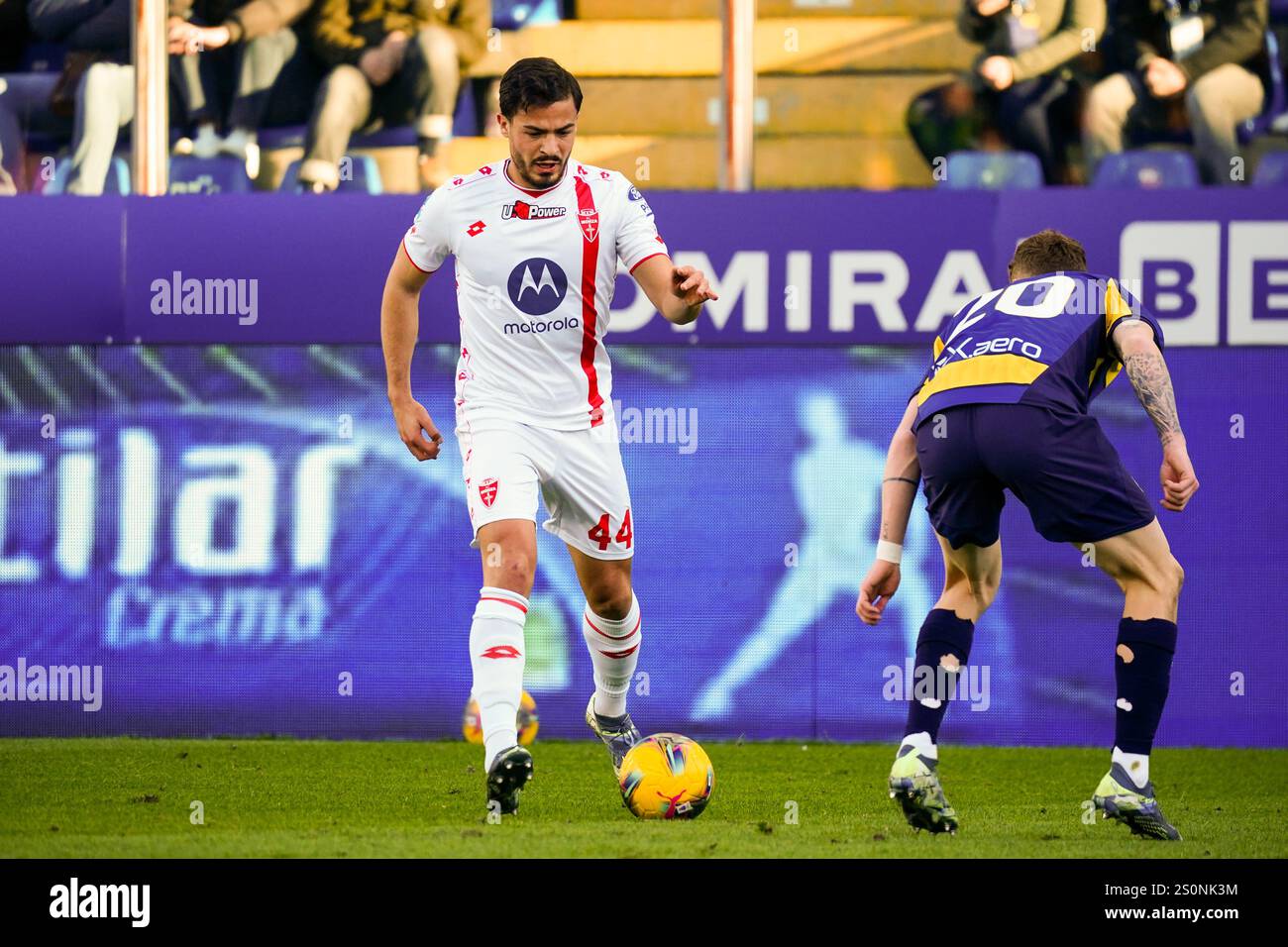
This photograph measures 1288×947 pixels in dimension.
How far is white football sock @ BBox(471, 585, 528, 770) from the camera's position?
193 inches

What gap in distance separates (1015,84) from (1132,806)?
407cm

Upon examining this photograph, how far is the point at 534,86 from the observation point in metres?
5.11

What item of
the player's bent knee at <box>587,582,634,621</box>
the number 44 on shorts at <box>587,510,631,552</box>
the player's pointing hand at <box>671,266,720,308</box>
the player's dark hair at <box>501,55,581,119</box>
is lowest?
the player's bent knee at <box>587,582,634,621</box>

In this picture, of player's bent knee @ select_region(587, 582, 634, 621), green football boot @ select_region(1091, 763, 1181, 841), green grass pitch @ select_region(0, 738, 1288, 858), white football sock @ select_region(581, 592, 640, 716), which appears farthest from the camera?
white football sock @ select_region(581, 592, 640, 716)

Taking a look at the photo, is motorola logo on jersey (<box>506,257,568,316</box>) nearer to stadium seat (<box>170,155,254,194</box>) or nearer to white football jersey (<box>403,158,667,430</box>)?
white football jersey (<box>403,158,667,430</box>)

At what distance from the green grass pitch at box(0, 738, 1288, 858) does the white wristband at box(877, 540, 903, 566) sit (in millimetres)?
708

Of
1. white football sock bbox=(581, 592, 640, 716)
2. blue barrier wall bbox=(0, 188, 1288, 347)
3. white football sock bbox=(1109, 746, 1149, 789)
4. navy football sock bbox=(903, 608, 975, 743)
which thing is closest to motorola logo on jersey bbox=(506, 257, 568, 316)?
white football sock bbox=(581, 592, 640, 716)

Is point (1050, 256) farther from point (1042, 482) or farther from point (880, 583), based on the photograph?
point (880, 583)

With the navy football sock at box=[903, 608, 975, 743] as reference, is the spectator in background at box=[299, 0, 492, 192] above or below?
above

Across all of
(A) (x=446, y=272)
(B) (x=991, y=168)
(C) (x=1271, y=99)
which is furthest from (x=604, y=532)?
(C) (x=1271, y=99)

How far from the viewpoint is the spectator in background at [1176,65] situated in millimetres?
7957

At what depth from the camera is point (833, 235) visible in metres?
7.74

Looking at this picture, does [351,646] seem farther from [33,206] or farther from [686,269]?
[686,269]

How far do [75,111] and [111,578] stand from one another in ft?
6.53
